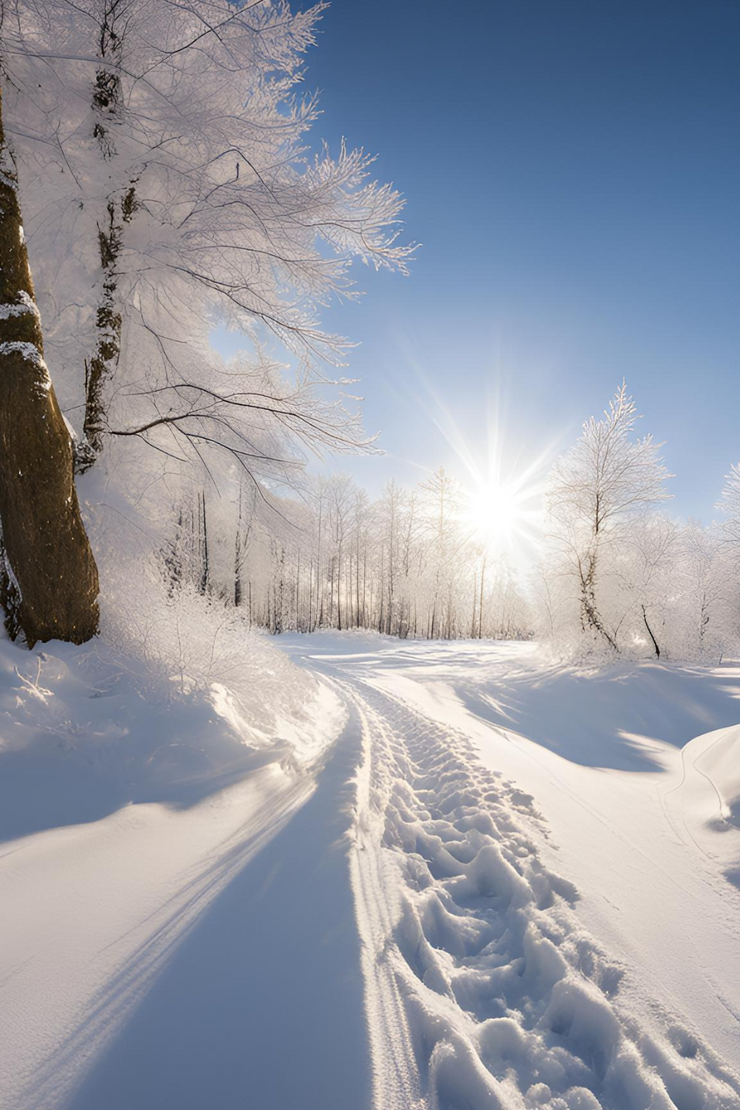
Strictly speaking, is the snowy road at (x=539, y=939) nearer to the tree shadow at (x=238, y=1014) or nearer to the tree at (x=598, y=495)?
the tree shadow at (x=238, y=1014)

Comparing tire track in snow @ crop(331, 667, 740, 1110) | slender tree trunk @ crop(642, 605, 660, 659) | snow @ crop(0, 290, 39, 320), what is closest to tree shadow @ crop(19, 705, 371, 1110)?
tire track in snow @ crop(331, 667, 740, 1110)

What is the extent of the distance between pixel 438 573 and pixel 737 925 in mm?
29849

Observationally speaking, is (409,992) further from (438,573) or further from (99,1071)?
(438,573)

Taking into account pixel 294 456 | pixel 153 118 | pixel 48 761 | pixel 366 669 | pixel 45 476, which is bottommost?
pixel 366 669

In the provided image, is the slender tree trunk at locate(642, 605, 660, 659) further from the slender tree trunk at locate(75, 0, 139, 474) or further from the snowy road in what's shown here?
the slender tree trunk at locate(75, 0, 139, 474)

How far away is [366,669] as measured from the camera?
14344 millimetres

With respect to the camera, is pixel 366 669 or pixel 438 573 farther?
pixel 438 573

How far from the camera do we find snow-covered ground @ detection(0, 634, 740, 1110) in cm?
152

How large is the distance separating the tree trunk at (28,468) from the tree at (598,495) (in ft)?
48.9

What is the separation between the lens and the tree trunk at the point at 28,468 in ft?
12.3

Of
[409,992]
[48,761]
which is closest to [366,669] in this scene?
[48,761]

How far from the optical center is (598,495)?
1544 centimetres

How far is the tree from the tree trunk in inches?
586

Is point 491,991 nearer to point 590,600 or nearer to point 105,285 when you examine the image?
point 105,285
